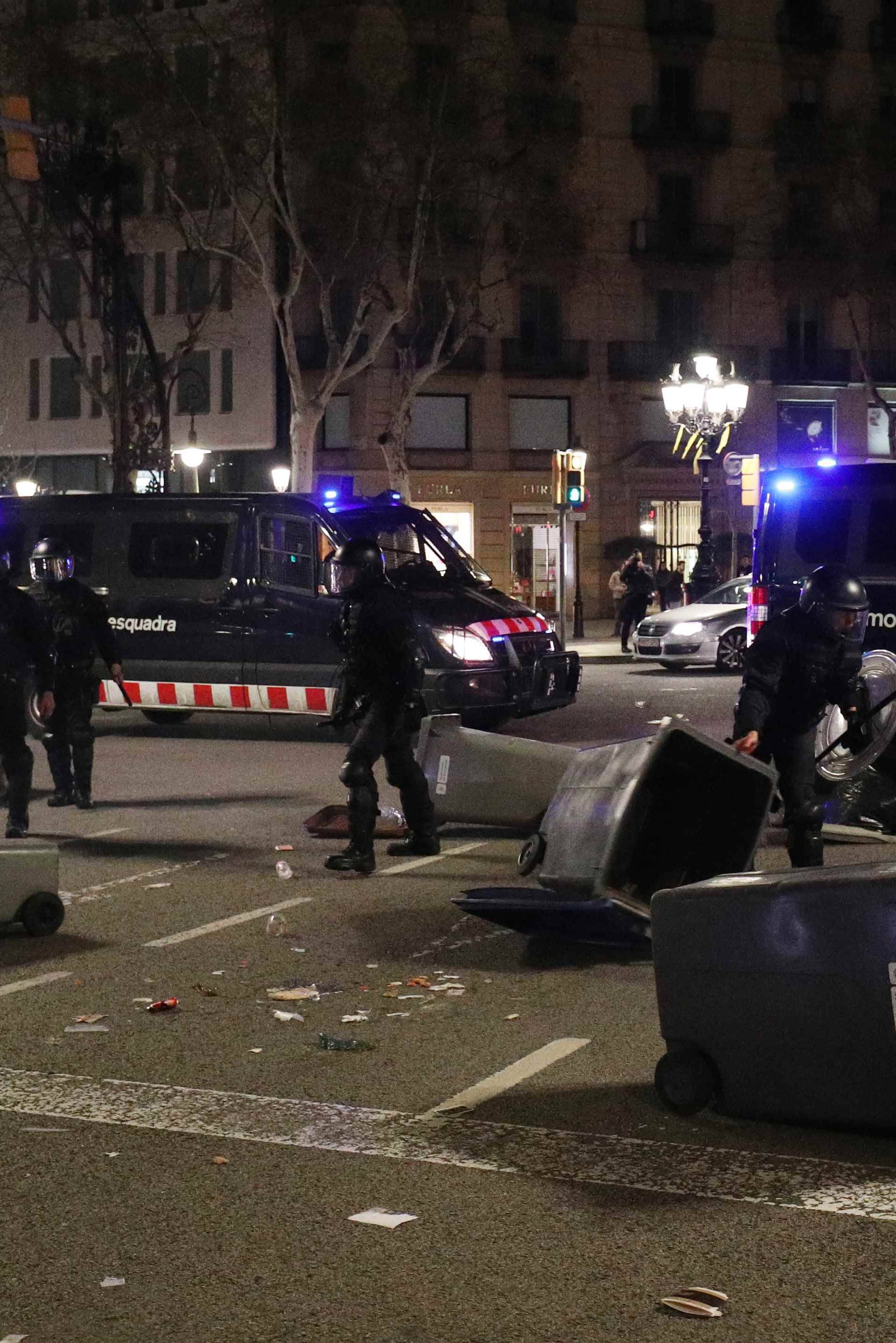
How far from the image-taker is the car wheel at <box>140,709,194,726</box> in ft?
61.8

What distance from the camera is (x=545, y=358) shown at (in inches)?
2025

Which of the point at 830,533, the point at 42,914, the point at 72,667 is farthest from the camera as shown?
the point at 830,533

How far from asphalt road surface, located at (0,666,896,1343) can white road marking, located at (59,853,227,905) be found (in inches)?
Result: 9.7

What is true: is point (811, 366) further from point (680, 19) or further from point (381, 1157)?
point (381, 1157)

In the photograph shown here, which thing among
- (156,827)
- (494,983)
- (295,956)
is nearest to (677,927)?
(494,983)

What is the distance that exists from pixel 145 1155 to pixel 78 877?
16.6 feet

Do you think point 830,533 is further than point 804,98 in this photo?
No

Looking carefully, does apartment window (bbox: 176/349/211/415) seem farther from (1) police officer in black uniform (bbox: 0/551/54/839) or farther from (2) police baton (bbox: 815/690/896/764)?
(2) police baton (bbox: 815/690/896/764)

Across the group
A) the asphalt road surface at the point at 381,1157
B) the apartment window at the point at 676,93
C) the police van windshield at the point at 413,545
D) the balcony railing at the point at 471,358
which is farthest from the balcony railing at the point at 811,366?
the asphalt road surface at the point at 381,1157

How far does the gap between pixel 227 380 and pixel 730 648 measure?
2603cm

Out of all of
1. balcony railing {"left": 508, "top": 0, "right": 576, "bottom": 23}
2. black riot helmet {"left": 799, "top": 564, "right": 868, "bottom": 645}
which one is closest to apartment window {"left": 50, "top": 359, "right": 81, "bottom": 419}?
balcony railing {"left": 508, "top": 0, "right": 576, "bottom": 23}

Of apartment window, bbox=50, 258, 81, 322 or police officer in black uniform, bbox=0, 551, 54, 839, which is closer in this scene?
police officer in black uniform, bbox=0, 551, 54, 839

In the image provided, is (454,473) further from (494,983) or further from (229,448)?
(494,983)

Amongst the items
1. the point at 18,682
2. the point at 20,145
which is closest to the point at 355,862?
the point at 18,682
